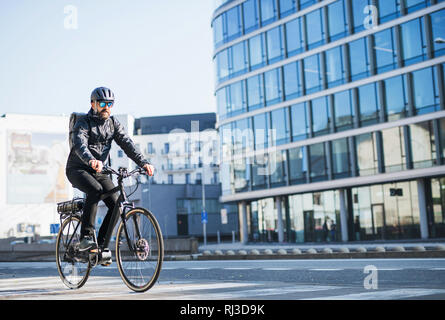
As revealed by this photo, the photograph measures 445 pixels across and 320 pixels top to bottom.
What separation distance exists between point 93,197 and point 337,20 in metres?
38.5

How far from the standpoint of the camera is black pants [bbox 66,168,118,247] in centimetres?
611

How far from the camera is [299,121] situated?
44938 mm

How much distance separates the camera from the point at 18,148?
7981cm

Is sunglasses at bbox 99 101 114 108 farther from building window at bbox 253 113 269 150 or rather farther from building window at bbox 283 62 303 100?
building window at bbox 253 113 269 150

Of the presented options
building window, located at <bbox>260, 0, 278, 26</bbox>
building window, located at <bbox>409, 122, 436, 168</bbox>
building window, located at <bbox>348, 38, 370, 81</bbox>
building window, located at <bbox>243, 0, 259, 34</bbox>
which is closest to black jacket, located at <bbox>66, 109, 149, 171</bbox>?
building window, located at <bbox>409, 122, 436, 168</bbox>

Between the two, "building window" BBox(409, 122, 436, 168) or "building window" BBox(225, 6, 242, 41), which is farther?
"building window" BBox(225, 6, 242, 41)

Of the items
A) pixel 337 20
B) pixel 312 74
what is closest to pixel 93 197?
pixel 337 20

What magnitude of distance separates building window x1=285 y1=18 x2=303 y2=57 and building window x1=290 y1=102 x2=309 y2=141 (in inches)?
162

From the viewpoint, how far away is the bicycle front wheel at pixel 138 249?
226 inches

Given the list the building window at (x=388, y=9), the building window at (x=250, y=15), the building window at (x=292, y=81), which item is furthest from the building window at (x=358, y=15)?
the building window at (x=250, y=15)

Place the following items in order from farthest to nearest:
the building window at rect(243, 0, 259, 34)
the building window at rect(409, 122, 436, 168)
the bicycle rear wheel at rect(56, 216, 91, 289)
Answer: the building window at rect(243, 0, 259, 34) → the building window at rect(409, 122, 436, 168) → the bicycle rear wheel at rect(56, 216, 91, 289)

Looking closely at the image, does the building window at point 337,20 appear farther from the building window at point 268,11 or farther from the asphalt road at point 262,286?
the asphalt road at point 262,286

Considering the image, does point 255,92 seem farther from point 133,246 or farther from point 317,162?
point 133,246
